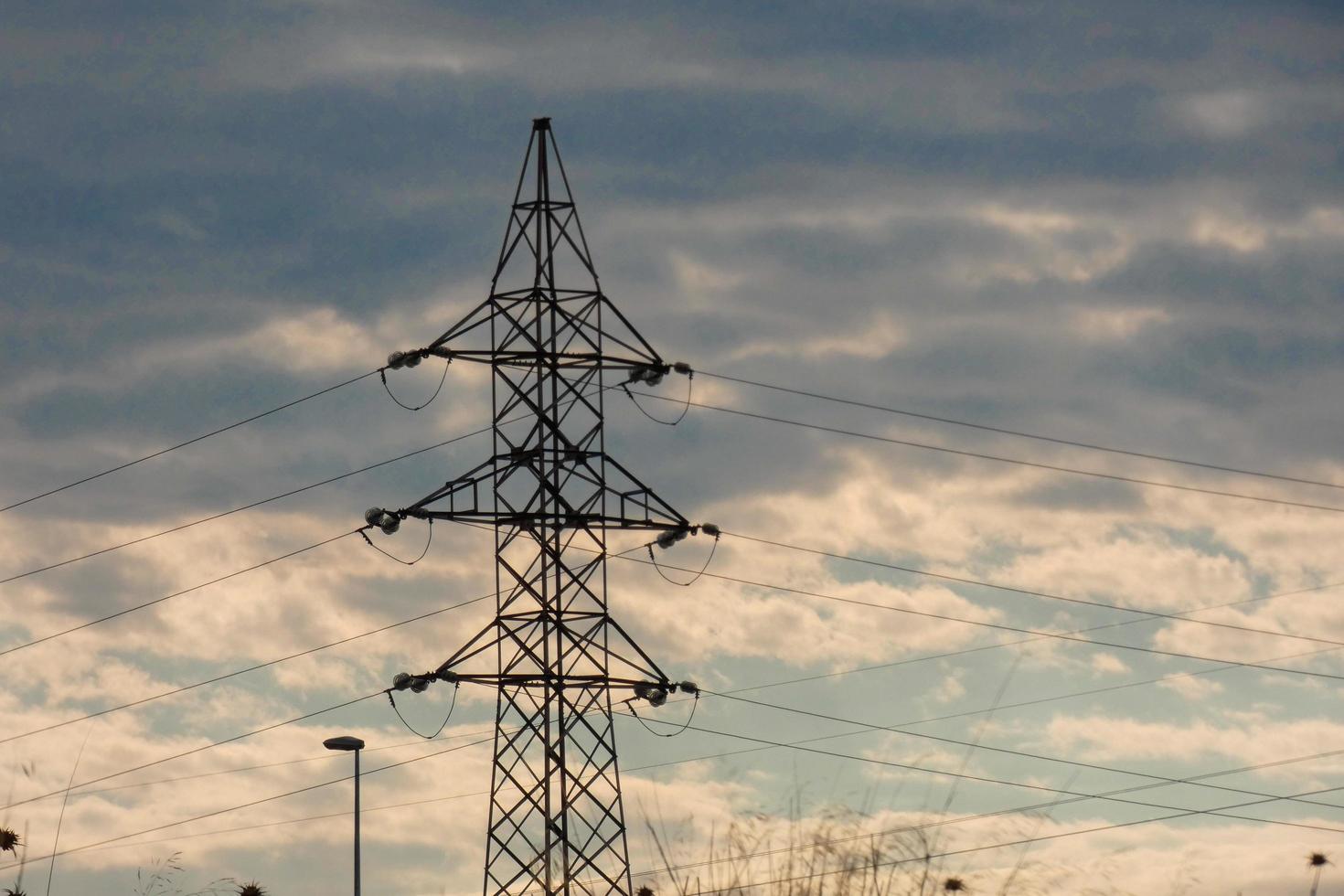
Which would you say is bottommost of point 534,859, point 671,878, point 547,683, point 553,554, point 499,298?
point 671,878

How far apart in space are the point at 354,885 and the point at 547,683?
1299 cm

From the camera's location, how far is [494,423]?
39438 millimetres

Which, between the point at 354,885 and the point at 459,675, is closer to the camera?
the point at 459,675

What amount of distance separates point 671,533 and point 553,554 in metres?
4.40

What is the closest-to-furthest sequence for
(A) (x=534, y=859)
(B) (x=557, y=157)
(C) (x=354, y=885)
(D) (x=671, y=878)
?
(D) (x=671, y=878) < (A) (x=534, y=859) < (B) (x=557, y=157) < (C) (x=354, y=885)

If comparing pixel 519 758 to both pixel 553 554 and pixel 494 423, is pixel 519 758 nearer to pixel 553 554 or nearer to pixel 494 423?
pixel 553 554

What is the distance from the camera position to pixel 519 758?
123 feet

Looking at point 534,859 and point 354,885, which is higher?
point 354,885

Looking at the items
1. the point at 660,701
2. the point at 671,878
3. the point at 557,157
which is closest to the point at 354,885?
the point at 660,701

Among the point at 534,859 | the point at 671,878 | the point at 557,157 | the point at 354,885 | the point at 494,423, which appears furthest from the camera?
the point at 354,885

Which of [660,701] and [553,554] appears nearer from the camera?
[553,554]

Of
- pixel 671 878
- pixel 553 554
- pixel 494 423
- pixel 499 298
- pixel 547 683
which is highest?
pixel 499 298

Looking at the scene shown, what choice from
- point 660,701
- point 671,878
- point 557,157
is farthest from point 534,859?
point 671,878

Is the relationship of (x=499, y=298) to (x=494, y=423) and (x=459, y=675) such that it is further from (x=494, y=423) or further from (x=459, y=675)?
(x=459, y=675)
